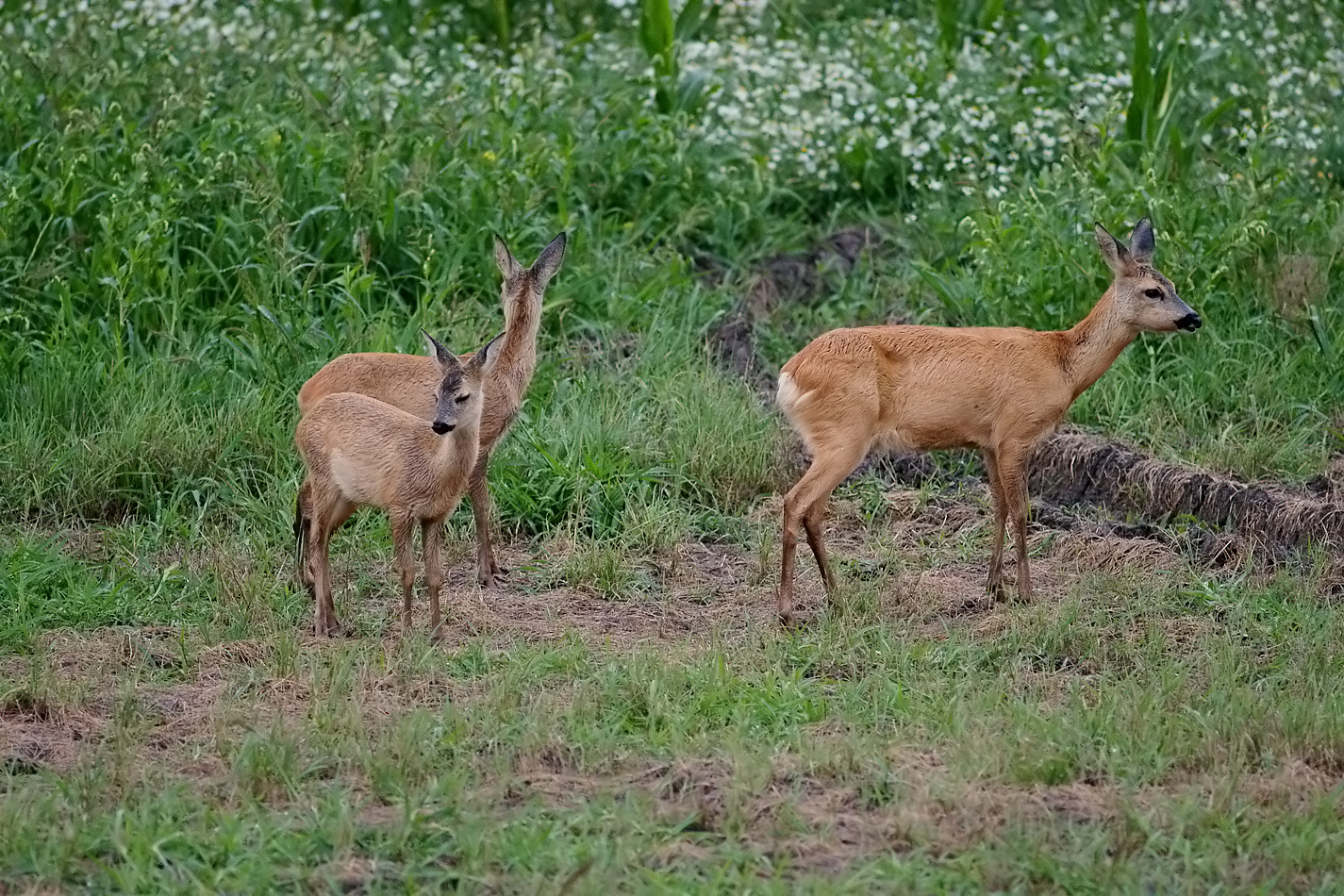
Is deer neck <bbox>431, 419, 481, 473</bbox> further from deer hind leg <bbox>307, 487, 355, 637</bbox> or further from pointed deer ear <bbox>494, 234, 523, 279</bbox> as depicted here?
pointed deer ear <bbox>494, 234, 523, 279</bbox>

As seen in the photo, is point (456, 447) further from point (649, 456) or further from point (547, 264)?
point (649, 456)

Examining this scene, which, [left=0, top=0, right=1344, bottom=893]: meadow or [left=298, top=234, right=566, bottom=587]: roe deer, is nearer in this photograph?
[left=0, top=0, right=1344, bottom=893]: meadow

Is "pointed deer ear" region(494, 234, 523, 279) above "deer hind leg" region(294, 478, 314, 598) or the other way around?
above

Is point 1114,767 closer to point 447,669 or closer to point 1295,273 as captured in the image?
point 447,669

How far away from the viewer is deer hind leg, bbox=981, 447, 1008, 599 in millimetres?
7023

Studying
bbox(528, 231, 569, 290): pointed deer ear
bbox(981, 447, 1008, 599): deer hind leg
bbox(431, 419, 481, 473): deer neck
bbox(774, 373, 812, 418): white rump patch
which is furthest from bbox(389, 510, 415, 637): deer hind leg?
bbox(981, 447, 1008, 599): deer hind leg

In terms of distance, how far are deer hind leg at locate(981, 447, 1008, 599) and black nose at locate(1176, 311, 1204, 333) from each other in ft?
3.09

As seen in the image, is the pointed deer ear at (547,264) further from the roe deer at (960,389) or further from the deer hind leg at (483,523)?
the roe deer at (960,389)

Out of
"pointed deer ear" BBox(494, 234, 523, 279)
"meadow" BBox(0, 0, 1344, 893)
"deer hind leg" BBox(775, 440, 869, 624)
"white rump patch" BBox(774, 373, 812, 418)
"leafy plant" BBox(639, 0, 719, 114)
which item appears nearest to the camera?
"meadow" BBox(0, 0, 1344, 893)

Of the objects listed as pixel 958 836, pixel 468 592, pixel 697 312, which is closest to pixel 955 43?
pixel 697 312

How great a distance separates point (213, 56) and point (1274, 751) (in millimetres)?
7786

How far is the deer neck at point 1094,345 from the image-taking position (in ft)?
23.6

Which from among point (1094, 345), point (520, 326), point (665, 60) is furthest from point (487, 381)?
point (665, 60)

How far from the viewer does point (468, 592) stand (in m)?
7.13
